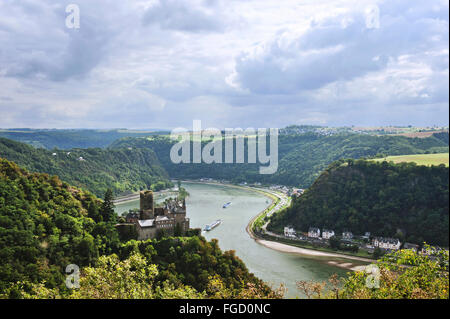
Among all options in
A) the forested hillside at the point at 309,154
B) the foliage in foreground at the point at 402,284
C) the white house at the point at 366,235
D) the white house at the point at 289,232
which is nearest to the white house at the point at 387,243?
the white house at the point at 366,235

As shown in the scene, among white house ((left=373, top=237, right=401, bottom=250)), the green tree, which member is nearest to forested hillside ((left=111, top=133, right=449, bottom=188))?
white house ((left=373, top=237, right=401, bottom=250))

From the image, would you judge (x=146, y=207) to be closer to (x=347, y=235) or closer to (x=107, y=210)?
(x=107, y=210)

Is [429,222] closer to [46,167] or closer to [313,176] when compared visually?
[313,176]

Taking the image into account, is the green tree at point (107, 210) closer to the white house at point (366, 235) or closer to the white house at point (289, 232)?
the white house at point (289, 232)

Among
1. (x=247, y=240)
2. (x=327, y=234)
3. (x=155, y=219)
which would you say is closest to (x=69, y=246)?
(x=155, y=219)

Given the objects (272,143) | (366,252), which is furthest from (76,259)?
(272,143)

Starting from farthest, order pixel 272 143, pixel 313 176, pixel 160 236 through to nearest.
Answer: pixel 272 143 < pixel 313 176 < pixel 160 236
